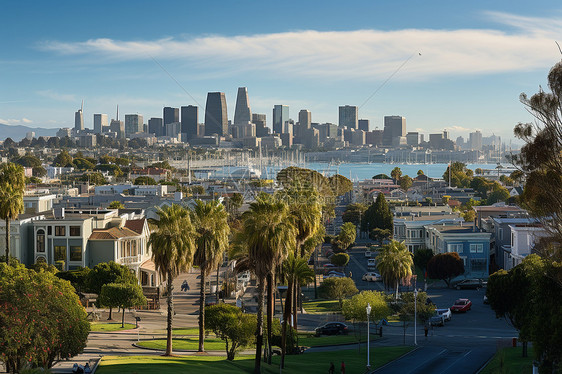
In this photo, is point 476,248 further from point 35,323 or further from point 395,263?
point 35,323

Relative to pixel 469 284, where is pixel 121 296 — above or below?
above

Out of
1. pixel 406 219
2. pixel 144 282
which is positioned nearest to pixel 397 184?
pixel 406 219

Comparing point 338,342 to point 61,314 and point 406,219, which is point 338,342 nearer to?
point 61,314

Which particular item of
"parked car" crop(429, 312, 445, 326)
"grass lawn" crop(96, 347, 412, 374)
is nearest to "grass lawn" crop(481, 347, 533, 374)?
"grass lawn" crop(96, 347, 412, 374)

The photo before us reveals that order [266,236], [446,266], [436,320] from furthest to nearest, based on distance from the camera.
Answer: [446,266], [436,320], [266,236]

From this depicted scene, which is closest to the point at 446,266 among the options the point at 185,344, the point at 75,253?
the point at 75,253

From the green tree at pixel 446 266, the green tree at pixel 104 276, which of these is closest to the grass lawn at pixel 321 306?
the green tree at pixel 446 266

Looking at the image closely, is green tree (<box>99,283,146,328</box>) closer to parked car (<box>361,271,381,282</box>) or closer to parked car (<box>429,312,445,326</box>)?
parked car (<box>429,312,445,326</box>)
